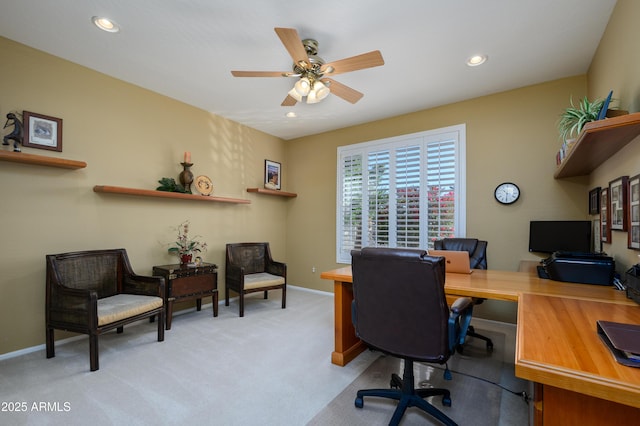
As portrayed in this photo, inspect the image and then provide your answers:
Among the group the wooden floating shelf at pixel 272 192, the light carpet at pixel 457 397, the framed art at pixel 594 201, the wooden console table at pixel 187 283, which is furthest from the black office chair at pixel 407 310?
the wooden floating shelf at pixel 272 192

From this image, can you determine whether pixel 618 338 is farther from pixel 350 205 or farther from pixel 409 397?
pixel 350 205

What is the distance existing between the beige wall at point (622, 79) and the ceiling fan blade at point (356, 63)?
1.59 meters

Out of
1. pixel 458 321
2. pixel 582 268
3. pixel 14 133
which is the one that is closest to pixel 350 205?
pixel 582 268

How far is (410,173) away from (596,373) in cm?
357

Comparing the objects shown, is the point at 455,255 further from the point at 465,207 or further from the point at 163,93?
the point at 163,93

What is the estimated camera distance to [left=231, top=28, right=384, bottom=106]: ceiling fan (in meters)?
2.16

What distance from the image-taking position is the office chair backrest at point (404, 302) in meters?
1.50

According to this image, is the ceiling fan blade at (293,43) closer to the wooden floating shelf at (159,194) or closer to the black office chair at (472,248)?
the wooden floating shelf at (159,194)

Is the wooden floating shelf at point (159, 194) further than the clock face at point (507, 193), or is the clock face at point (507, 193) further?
the clock face at point (507, 193)

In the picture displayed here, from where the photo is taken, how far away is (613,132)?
1.65 m

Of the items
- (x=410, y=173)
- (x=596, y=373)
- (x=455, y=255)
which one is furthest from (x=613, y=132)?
(x=410, y=173)

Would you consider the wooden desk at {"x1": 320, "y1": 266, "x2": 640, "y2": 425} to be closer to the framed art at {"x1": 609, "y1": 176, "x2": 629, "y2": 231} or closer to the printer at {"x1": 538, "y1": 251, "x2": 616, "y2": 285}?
the printer at {"x1": 538, "y1": 251, "x2": 616, "y2": 285}

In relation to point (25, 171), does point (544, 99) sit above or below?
above

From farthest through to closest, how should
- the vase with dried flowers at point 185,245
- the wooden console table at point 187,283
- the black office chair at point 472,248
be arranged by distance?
the vase with dried flowers at point 185,245 → the wooden console table at point 187,283 → the black office chair at point 472,248
